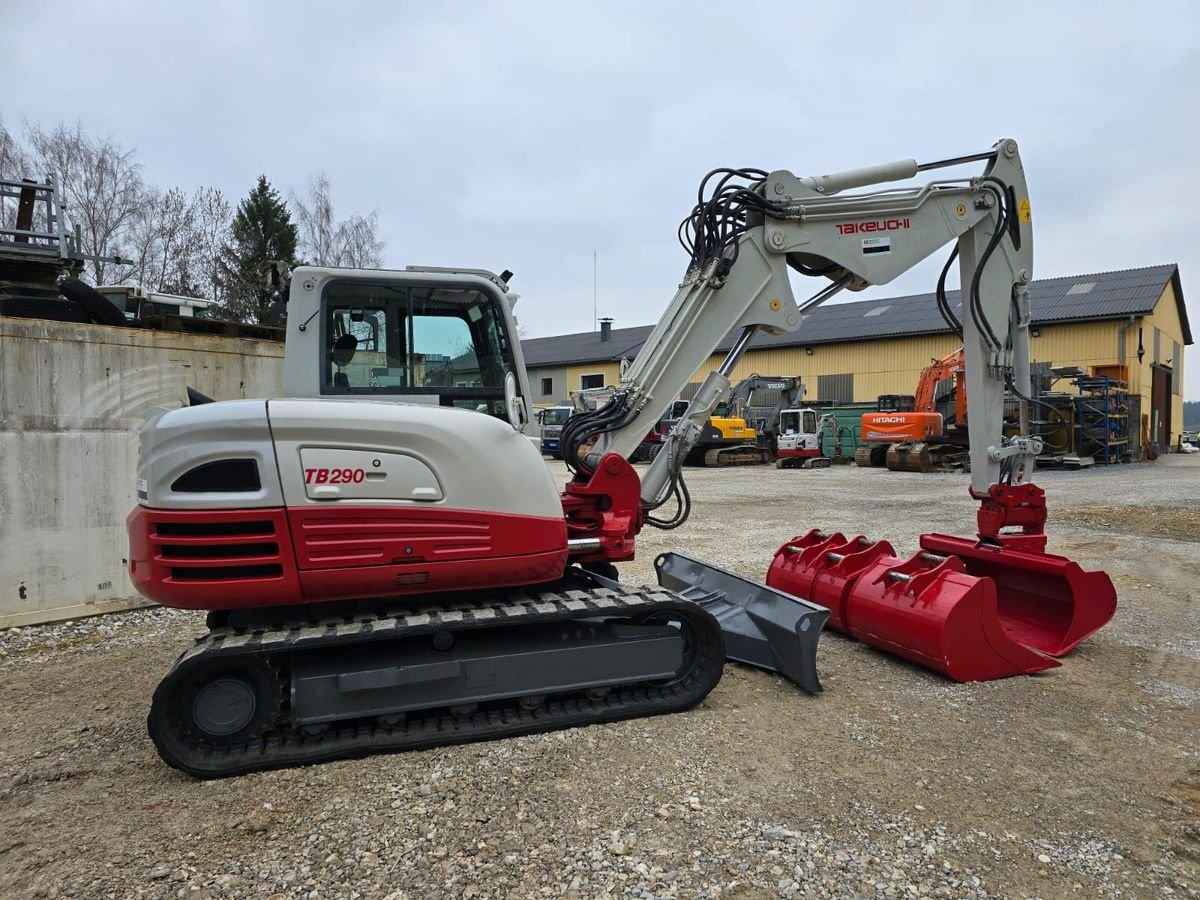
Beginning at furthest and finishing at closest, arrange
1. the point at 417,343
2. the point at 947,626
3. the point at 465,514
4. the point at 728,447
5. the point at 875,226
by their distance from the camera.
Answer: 1. the point at 728,447
2. the point at 875,226
3. the point at 947,626
4. the point at 417,343
5. the point at 465,514

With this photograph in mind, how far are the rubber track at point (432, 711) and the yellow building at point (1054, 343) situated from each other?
896 inches

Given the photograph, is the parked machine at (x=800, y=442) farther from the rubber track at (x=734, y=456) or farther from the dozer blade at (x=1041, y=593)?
the dozer blade at (x=1041, y=593)

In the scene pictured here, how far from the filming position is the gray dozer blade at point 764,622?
4.67 metres

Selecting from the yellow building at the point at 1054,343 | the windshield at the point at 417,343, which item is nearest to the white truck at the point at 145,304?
the windshield at the point at 417,343

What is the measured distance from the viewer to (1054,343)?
98.0 ft

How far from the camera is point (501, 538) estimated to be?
408cm

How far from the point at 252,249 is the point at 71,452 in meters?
31.5

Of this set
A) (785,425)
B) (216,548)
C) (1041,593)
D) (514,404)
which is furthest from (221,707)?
(785,425)

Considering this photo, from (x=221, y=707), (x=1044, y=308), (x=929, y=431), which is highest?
(x=1044, y=308)

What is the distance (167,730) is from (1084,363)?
3293 centimetres

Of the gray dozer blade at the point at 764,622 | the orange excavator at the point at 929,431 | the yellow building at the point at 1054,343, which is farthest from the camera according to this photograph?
the yellow building at the point at 1054,343

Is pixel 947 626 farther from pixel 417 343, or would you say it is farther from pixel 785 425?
pixel 785 425

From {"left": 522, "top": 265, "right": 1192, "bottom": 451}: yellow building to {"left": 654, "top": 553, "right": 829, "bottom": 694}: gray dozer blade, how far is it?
21.4 meters

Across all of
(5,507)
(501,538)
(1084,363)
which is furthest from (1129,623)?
(1084,363)
